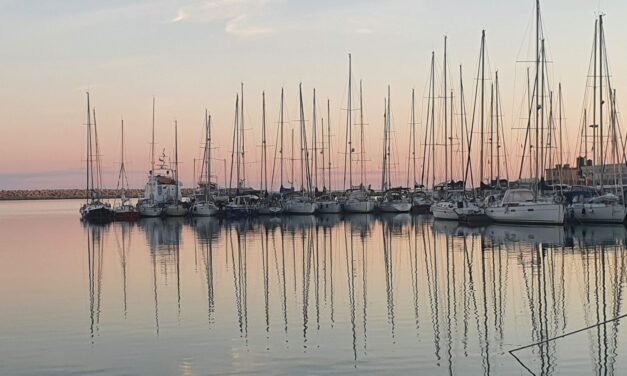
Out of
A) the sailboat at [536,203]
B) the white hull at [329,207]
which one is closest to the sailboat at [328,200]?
the white hull at [329,207]

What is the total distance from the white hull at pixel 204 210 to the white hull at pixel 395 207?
16.7m

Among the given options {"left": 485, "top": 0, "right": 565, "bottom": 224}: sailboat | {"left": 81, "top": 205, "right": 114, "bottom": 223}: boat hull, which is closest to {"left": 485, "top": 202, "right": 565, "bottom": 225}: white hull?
{"left": 485, "top": 0, "right": 565, "bottom": 224}: sailboat

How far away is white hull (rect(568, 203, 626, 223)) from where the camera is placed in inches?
1884

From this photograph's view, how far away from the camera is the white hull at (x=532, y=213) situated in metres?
47.6

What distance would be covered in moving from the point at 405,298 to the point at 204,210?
5513cm

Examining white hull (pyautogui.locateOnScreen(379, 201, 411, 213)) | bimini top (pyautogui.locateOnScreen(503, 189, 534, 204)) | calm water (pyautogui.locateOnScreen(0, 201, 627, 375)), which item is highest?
bimini top (pyautogui.locateOnScreen(503, 189, 534, 204))

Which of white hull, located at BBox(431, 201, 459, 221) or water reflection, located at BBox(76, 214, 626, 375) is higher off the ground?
white hull, located at BBox(431, 201, 459, 221)

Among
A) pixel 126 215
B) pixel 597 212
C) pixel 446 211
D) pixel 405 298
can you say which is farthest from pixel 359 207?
pixel 405 298

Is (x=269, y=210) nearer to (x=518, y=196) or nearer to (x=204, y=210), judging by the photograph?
(x=204, y=210)

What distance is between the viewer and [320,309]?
19.8 metres

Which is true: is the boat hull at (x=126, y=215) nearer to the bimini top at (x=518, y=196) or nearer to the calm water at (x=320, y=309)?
the calm water at (x=320, y=309)

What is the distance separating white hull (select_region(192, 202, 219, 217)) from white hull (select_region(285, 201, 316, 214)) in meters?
7.02

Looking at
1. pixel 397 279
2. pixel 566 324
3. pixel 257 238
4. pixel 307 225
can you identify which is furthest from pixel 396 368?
pixel 307 225

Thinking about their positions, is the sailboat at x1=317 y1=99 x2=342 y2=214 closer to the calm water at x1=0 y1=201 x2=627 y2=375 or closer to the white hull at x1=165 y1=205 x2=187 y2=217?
the white hull at x1=165 y1=205 x2=187 y2=217
